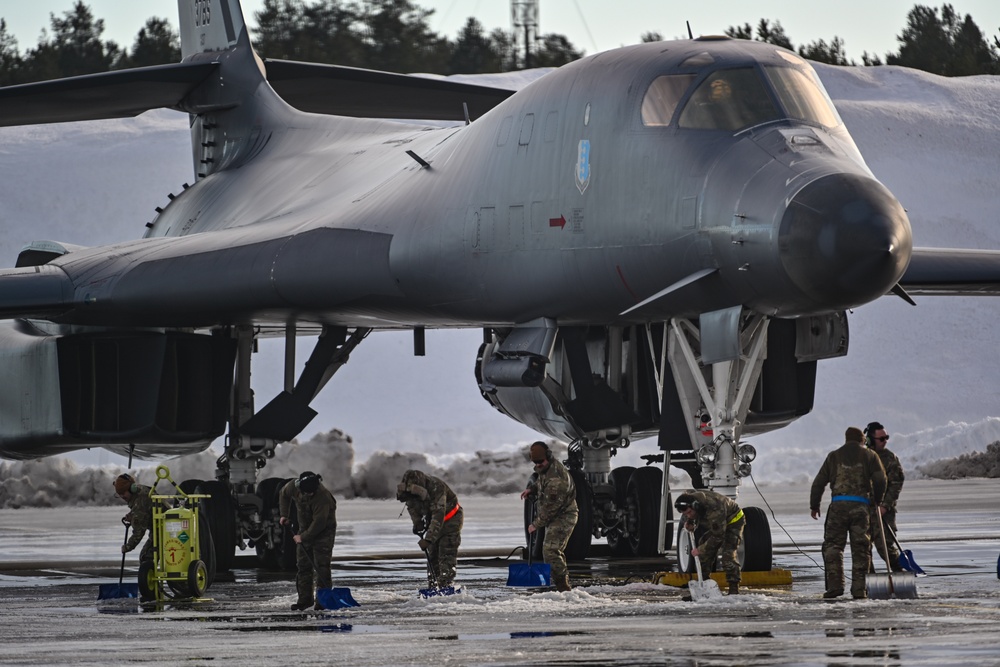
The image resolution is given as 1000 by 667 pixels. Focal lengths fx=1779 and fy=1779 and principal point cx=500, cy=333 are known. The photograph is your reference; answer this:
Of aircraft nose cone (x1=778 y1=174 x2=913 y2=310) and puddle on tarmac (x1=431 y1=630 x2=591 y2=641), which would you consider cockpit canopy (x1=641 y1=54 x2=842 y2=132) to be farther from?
puddle on tarmac (x1=431 y1=630 x2=591 y2=641)

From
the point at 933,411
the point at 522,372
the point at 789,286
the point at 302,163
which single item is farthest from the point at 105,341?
the point at 933,411

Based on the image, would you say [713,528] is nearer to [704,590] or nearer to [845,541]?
[704,590]

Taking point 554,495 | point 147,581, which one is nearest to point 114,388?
point 147,581

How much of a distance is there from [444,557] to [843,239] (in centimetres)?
375

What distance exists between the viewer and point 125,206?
234 feet

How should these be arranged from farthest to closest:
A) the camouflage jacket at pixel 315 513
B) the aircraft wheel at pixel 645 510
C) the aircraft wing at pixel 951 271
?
the aircraft wheel at pixel 645 510 → the aircraft wing at pixel 951 271 → the camouflage jacket at pixel 315 513

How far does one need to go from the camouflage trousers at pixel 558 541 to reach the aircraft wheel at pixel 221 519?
509 centimetres

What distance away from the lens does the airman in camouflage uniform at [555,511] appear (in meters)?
12.5

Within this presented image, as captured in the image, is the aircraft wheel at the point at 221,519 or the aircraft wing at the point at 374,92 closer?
the aircraft wheel at the point at 221,519

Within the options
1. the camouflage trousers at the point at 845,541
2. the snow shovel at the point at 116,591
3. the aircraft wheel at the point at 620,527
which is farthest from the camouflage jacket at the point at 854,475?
the aircraft wheel at the point at 620,527

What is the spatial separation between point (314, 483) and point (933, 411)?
48.1 meters

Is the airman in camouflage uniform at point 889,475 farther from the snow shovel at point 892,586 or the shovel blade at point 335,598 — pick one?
the shovel blade at point 335,598

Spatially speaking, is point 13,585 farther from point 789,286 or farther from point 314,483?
point 789,286

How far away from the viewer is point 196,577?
1336 cm
